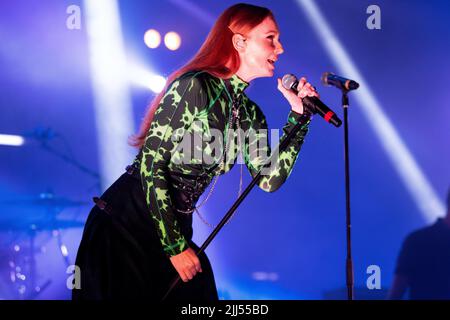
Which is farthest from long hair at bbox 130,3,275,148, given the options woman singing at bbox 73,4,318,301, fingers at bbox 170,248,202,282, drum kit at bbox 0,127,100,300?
drum kit at bbox 0,127,100,300

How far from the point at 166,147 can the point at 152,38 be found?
6.51 ft

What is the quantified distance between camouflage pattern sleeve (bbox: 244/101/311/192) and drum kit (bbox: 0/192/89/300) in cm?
191

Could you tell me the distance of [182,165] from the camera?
92.6 inches

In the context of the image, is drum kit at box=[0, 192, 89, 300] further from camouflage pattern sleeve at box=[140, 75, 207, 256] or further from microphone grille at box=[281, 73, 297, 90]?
microphone grille at box=[281, 73, 297, 90]

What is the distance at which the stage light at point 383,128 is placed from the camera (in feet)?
13.5

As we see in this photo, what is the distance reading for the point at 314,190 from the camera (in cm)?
416

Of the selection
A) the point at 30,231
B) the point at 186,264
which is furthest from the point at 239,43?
the point at 30,231

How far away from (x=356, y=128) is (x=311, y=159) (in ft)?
1.23

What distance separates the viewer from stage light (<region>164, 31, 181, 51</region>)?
13.3ft

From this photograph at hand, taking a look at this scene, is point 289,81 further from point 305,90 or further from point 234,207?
point 234,207

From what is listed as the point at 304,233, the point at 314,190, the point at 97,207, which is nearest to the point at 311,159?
the point at 314,190

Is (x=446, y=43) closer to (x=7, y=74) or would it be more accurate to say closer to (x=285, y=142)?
(x=285, y=142)

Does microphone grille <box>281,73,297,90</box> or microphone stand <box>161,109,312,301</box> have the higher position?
microphone grille <box>281,73,297,90</box>

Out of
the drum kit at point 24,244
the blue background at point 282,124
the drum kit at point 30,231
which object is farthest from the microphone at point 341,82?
the drum kit at point 24,244
